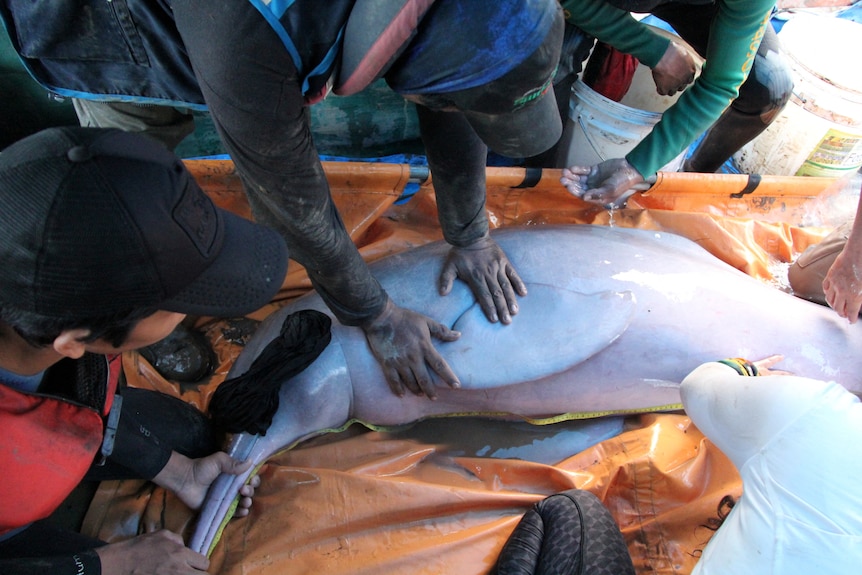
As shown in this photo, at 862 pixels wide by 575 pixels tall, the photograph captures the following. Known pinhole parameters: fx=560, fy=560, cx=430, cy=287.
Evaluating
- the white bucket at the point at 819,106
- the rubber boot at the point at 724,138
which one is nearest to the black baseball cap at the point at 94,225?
the rubber boot at the point at 724,138

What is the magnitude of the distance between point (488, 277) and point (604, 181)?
73cm

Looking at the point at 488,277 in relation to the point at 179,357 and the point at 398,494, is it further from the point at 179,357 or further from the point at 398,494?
the point at 179,357

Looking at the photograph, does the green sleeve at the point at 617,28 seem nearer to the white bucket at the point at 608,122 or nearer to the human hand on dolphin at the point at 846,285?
the white bucket at the point at 608,122

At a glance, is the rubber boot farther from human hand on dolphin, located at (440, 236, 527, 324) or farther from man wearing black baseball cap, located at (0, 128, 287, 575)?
man wearing black baseball cap, located at (0, 128, 287, 575)

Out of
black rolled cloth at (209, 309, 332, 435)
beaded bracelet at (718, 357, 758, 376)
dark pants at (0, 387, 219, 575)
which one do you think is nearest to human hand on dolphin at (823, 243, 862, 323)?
beaded bracelet at (718, 357, 758, 376)

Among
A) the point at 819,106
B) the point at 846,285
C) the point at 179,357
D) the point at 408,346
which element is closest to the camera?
the point at 408,346

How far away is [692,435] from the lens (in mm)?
1986

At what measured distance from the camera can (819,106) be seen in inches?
102

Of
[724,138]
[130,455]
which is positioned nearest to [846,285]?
[724,138]

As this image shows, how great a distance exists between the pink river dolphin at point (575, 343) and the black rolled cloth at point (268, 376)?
7 cm

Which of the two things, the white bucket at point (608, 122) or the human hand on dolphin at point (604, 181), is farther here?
the white bucket at point (608, 122)

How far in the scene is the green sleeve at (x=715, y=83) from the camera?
5.76ft

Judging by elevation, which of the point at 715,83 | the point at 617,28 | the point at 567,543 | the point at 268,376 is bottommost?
the point at 567,543

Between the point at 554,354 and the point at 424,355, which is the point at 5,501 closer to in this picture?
the point at 424,355
